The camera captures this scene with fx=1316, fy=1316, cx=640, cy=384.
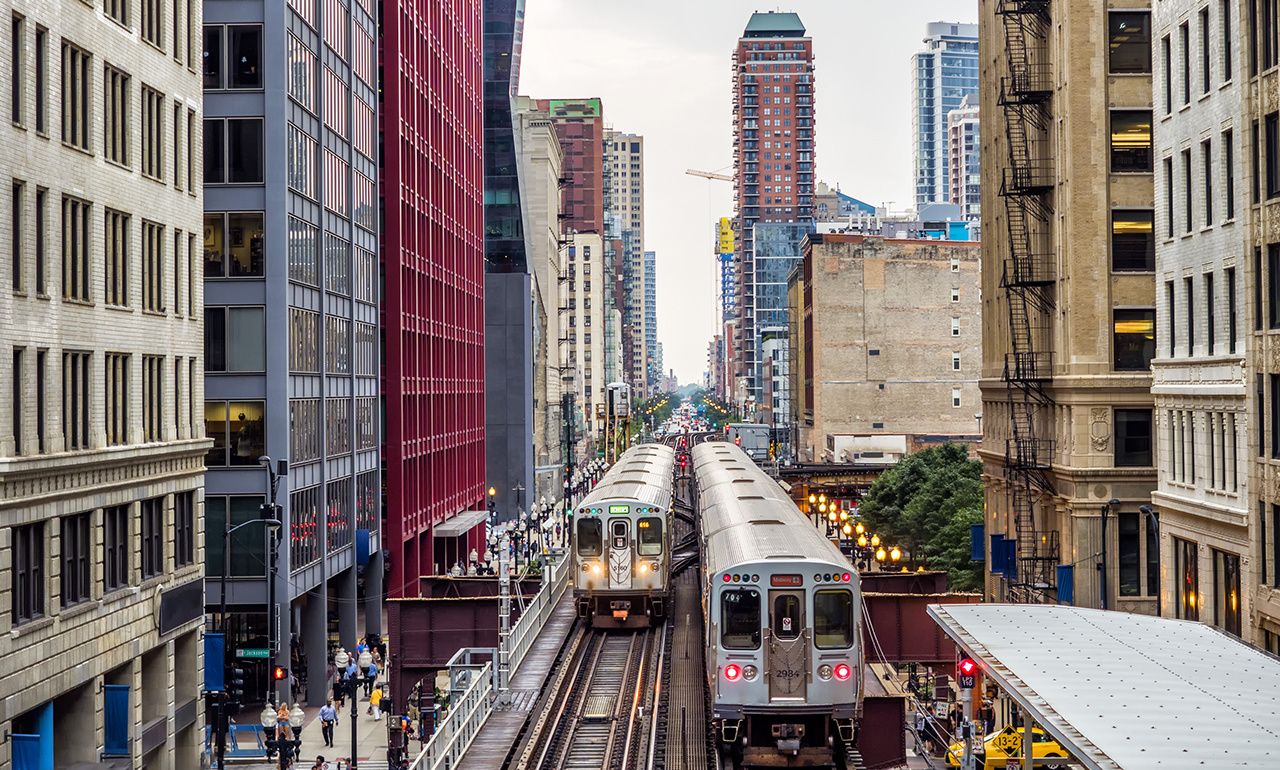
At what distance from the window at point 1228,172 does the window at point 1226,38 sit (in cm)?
132

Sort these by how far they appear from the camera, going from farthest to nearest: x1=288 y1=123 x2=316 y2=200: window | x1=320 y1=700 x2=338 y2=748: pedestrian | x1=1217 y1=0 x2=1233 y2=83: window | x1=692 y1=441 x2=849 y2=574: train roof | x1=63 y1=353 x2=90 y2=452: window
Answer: x1=288 y1=123 x2=316 y2=200: window → x1=320 y1=700 x2=338 y2=748: pedestrian → x1=1217 y1=0 x2=1233 y2=83: window → x1=63 y1=353 x2=90 y2=452: window → x1=692 y1=441 x2=849 y2=574: train roof

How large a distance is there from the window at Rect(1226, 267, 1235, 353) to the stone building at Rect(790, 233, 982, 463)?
A: 83545mm

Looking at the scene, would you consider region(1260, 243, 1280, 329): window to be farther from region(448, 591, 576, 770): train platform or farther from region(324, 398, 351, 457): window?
region(324, 398, 351, 457): window

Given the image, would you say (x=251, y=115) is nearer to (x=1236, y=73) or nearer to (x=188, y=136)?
(x=188, y=136)

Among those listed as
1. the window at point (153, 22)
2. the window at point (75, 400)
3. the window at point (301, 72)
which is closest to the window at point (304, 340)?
the window at point (301, 72)

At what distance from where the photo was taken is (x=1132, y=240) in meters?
44.1

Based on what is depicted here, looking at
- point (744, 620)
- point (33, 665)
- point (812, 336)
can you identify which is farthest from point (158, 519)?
point (812, 336)

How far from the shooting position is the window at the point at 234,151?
139ft

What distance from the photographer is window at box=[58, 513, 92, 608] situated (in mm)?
25938

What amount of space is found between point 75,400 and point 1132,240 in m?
33.3

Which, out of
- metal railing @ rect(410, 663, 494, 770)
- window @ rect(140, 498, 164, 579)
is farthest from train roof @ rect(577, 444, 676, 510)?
window @ rect(140, 498, 164, 579)

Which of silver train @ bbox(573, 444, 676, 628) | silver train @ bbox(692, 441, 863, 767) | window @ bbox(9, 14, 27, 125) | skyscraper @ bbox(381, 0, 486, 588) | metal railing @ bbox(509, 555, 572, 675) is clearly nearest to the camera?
silver train @ bbox(692, 441, 863, 767)

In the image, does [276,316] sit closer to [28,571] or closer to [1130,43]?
[28,571]

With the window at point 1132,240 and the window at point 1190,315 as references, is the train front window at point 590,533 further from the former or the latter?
the window at point 1132,240
